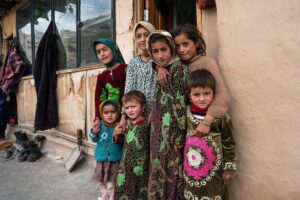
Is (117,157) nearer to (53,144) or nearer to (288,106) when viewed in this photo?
(288,106)

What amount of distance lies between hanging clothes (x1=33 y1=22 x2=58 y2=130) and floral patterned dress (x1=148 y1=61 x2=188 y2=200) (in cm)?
338

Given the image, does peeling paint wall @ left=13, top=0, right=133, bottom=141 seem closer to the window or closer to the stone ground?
the window

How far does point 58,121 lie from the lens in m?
4.75

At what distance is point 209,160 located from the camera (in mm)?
1581

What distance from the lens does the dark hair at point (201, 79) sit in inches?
61.7

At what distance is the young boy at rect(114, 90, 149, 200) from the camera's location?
194 cm

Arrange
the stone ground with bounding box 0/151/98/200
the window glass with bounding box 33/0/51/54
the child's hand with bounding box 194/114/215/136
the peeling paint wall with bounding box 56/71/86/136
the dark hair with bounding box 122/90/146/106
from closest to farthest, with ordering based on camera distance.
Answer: the child's hand with bounding box 194/114/215/136, the dark hair with bounding box 122/90/146/106, the stone ground with bounding box 0/151/98/200, the peeling paint wall with bounding box 56/71/86/136, the window glass with bounding box 33/0/51/54

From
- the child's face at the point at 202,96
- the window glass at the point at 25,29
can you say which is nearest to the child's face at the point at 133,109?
the child's face at the point at 202,96

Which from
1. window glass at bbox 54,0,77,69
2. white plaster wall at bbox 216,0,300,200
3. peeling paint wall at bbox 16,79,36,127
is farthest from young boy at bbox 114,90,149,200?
peeling paint wall at bbox 16,79,36,127

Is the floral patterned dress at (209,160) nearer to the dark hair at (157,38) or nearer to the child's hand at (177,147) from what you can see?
the child's hand at (177,147)

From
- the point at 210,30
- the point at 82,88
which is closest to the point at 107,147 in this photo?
the point at 210,30

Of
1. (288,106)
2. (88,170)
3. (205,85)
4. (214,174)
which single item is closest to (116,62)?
(205,85)

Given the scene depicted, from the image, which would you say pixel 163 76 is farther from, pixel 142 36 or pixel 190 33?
pixel 142 36

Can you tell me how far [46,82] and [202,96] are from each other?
3.83 meters
